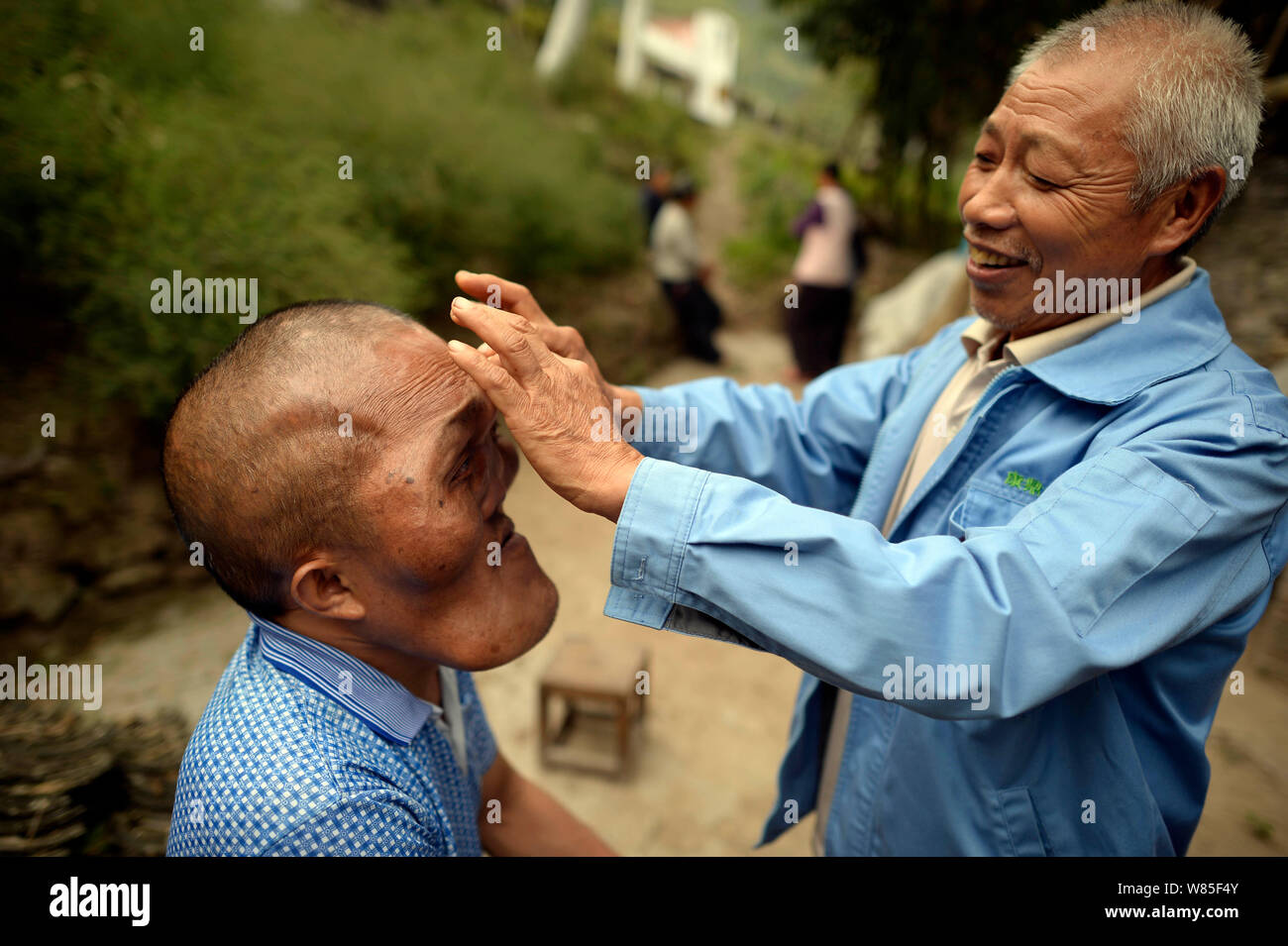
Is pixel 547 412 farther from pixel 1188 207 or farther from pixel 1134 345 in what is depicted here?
pixel 1188 207

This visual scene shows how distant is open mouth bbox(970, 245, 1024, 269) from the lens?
1.55 meters

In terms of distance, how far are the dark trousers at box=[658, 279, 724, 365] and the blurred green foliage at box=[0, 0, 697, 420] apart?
4.42ft

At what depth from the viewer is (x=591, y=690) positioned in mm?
3566

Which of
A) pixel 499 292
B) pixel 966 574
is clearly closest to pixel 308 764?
pixel 499 292

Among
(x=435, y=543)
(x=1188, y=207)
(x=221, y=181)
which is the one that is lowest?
Result: (x=435, y=543)

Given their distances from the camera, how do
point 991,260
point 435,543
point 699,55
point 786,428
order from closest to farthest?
point 435,543 → point 991,260 → point 786,428 → point 699,55

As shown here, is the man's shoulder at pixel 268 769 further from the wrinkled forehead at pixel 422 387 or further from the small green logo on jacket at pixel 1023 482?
the small green logo on jacket at pixel 1023 482

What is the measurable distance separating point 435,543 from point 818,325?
7.48m

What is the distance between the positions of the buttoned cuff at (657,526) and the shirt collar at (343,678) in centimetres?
59

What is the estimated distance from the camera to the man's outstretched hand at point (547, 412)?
47.6 inches

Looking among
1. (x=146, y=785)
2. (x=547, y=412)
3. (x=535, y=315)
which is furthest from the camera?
(x=146, y=785)

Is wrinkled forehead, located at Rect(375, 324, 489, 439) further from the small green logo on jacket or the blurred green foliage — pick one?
the blurred green foliage

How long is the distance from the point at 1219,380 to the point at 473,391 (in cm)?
138
